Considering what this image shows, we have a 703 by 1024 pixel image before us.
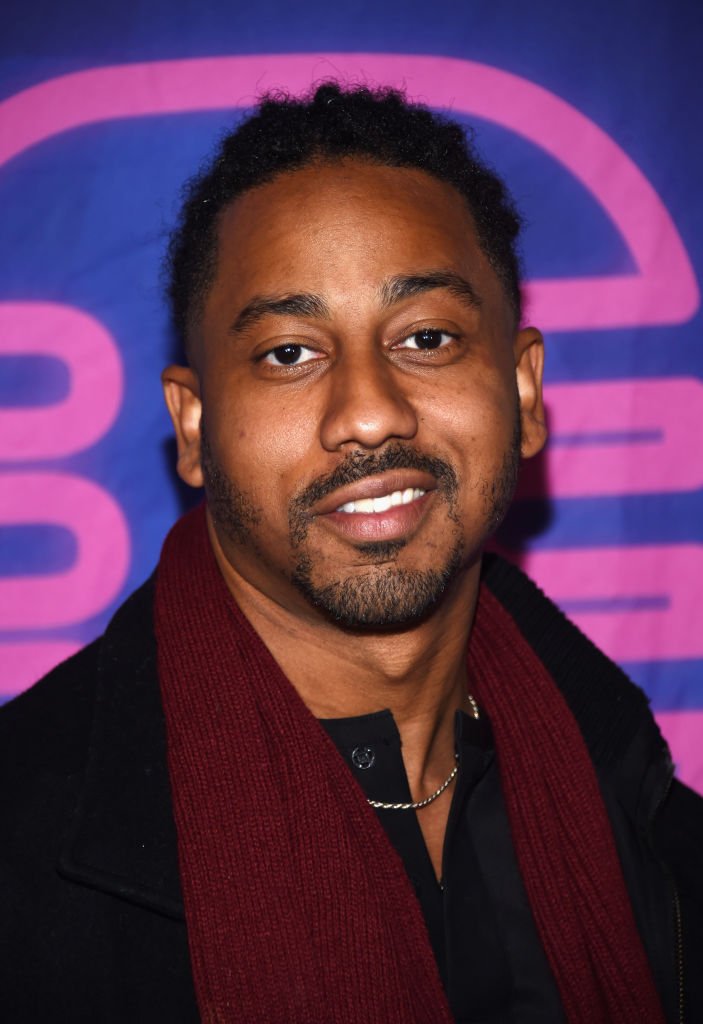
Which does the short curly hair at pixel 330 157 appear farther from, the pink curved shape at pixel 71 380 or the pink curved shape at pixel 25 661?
the pink curved shape at pixel 25 661

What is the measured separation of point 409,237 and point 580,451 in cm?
97

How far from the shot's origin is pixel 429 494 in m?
1.56

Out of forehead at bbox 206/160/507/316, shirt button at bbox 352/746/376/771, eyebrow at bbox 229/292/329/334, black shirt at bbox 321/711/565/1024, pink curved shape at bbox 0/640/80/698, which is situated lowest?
black shirt at bbox 321/711/565/1024

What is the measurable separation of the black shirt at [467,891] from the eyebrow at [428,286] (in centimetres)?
67

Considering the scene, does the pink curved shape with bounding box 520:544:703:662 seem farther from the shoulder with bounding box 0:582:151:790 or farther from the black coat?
the shoulder with bounding box 0:582:151:790

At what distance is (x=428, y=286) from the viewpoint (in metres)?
1.58

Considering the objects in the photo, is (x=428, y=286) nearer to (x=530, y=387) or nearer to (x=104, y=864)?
(x=530, y=387)

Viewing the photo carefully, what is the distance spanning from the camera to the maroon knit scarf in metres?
1.40

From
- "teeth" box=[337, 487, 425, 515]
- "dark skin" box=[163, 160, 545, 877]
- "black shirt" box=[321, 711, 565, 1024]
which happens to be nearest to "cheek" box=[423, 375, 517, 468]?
"dark skin" box=[163, 160, 545, 877]

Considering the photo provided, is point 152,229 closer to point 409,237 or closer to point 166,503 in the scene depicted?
point 166,503

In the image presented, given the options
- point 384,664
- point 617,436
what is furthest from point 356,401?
point 617,436

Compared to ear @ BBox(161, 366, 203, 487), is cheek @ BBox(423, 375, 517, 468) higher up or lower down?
lower down

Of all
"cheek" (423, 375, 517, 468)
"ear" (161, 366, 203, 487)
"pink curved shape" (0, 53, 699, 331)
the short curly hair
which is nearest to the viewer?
"cheek" (423, 375, 517, 468)

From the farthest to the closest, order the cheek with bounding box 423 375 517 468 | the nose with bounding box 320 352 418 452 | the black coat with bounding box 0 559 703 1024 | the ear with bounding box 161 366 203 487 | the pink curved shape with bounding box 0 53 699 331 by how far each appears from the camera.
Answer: the pink curved shape with bounding box 0 53 699 331 < the ear with bounding box 161 366 203 487 < the cheek with bounding box 423 375 517 468 < the nose with bounding box 320 352 418 452 < the black coat with bounding box 0 559 703 1024
